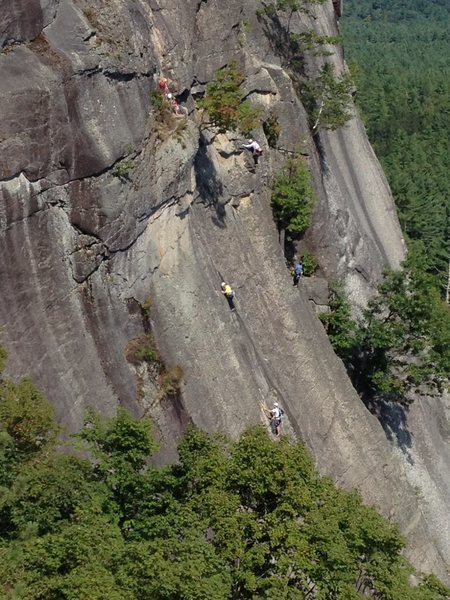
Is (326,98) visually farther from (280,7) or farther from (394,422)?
(394,422)

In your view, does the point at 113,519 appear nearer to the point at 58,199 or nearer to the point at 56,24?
the point at 58,199

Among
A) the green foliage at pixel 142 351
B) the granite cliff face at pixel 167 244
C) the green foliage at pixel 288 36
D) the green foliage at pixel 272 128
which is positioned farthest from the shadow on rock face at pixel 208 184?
the green foliage at pixel 288 36

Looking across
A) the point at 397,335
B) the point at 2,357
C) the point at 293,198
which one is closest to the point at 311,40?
the point at 293,198

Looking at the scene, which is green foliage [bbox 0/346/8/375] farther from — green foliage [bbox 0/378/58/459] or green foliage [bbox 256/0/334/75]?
green foliage [bbox 256/0/334/75]

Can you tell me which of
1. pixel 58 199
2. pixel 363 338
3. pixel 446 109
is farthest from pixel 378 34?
pixel 58 199

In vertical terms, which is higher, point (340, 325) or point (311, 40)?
point (311, 40)

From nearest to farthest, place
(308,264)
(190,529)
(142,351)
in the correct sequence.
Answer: (190,529), (142,351), (308,264)
